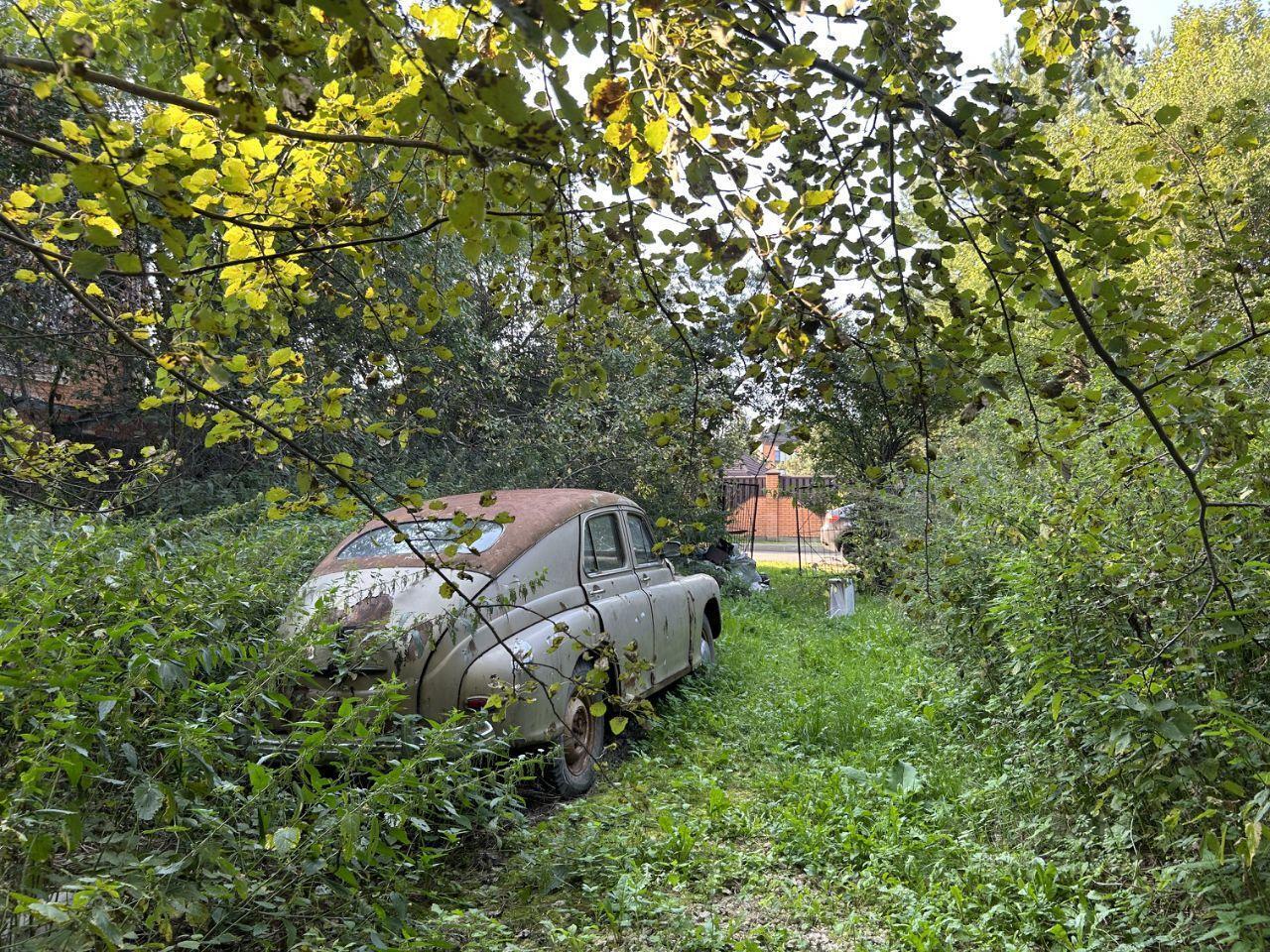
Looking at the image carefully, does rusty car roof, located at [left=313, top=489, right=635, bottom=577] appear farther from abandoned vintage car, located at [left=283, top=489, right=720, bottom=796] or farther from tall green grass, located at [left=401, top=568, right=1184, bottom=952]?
tall green grass, located at [left=401, top=568, right=1184, bottom=952]

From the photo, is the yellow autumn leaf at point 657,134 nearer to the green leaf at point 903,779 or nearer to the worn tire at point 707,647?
the green leaf at point 903,779

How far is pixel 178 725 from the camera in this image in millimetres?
2602

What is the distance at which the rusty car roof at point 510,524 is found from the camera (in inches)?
192

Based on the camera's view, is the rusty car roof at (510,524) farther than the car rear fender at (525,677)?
Yes

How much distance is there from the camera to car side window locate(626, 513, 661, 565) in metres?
6.42

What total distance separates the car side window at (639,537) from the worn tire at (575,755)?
1.45m

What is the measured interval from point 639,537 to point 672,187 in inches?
194

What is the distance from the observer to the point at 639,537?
6621 millimetres

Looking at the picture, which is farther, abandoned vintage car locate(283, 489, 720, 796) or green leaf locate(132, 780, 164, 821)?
abandoned vintage car locate(283, 489, 720, 796)

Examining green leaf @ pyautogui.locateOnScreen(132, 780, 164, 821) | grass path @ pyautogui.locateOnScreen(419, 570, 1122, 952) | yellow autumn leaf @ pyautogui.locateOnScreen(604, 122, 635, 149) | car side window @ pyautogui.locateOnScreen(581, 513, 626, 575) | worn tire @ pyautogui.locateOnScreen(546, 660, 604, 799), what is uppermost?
yellow autumn leaf @ pyautogui.locateOnScreen(604, 122, 635, 149)

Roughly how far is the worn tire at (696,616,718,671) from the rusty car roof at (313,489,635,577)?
93.2 inches

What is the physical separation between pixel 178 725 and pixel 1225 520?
139 inches

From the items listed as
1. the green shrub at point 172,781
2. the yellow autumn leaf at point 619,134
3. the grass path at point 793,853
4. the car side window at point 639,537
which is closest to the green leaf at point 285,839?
the green shrub at point 172,781

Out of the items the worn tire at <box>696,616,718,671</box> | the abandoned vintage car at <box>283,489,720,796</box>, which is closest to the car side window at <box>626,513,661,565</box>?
the abandoned vintage car at <box>283,489,720,796</box>
